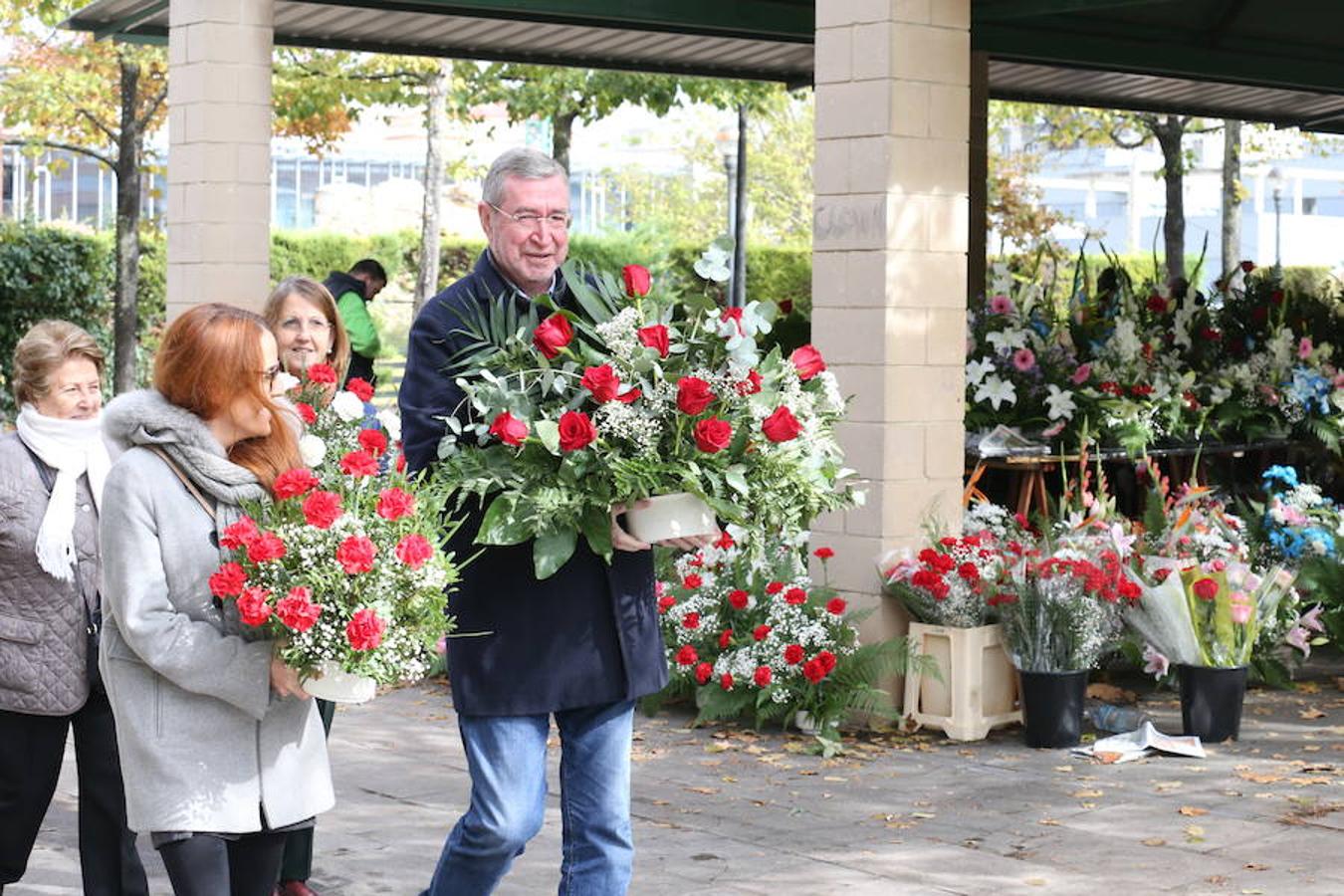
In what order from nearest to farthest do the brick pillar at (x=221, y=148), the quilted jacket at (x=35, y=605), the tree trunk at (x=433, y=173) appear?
1. the quilted jacket at (x=35, y=605)
2. the brick pillar at (x=221, y=148)
3. the tree trunk at (x=433, y=173)

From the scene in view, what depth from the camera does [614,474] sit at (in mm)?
4305

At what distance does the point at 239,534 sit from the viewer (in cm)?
378

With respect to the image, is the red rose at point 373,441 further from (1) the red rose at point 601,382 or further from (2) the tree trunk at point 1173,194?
(2) the tree trunk at point 1173,194

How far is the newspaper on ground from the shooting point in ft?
25.7

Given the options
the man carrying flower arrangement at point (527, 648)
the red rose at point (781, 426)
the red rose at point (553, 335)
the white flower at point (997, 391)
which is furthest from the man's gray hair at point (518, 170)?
the white flower at point (997, 391)

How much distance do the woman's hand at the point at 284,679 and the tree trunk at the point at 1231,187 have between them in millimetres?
19587

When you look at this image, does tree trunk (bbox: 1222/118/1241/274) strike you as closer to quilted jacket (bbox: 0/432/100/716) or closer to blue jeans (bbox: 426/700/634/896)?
quilted jacket (bbox: 0/432/100/716)

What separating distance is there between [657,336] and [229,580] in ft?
3.75

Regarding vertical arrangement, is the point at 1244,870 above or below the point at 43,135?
below

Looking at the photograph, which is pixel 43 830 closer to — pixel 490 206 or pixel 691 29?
pixel 490 206

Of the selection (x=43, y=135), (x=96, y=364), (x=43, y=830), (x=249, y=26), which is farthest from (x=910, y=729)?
(x=43, y=135)

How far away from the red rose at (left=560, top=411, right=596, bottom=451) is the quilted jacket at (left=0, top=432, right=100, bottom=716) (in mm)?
1818

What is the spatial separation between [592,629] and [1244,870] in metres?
2.72

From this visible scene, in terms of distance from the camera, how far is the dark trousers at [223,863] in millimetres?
3930
